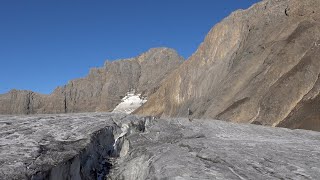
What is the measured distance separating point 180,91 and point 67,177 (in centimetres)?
6656

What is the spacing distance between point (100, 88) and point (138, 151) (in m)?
163

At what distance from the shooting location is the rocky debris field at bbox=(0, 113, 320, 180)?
862cm

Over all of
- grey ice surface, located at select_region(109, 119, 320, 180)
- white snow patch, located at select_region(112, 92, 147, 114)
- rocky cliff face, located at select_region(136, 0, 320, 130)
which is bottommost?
grey ice surface, located at select_region(109, 119, 320, 180)

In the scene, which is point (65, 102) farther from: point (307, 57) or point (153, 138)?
point (153, 138)

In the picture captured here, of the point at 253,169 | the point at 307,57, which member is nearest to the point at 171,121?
the point at 253,169

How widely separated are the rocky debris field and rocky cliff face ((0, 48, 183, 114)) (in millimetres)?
151684

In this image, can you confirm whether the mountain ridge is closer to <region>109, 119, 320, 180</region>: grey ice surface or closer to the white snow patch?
<region>109, 119, 320, 180</region>: grey ice surface

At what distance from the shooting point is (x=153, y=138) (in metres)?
12.6

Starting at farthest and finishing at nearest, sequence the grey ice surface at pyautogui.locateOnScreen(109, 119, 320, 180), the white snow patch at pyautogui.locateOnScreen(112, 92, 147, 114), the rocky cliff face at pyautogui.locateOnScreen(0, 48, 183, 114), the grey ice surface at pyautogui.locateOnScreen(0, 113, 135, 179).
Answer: the rocky cliff face at pyautogui.locateOnScreen(0, 48, 183, 114)
the white snow patch at pyautogui.locateOnScreen(112, 92, 147, 114)
the grey ice surface at pyautogui.locateOnScreen(109, 119, 320, 180)
the grey ice surface at pyautogui.locateOnScreen(0, 113, 135, 179)

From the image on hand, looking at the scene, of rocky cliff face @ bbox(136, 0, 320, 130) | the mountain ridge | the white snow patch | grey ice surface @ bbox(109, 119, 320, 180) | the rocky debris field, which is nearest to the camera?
the rocky debris field

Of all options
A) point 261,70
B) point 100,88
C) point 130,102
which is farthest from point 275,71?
point 100,88

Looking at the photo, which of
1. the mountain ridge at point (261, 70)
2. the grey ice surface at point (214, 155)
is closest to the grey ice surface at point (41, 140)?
the grey ice surface at point (214, 155)

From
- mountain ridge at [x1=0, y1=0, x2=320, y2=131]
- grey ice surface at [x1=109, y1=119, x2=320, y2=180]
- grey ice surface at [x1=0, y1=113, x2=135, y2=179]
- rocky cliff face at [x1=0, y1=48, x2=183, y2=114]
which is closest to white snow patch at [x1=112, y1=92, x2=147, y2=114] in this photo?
rocky cliff face at [x1=0, y1=48, x2=183, y2=114]

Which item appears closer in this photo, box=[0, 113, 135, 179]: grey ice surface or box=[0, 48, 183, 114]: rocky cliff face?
box=[0, 113, 135, 179]: grey ice surface
